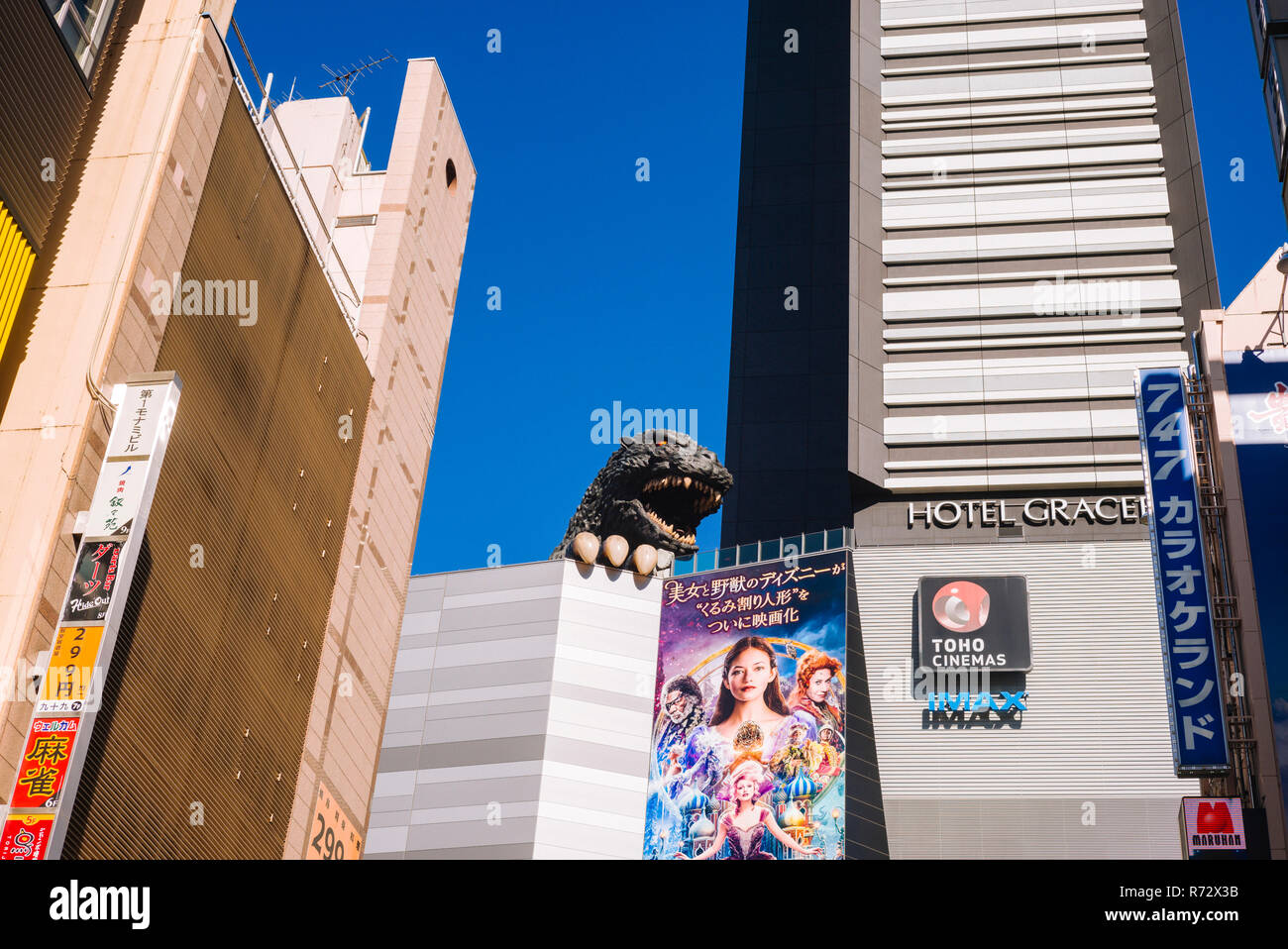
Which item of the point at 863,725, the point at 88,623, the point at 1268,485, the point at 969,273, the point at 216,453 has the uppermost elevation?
the point at 969,273

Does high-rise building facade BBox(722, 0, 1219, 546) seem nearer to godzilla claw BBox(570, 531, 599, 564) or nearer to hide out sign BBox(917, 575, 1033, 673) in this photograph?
hide out sign BBox(917, 575, 1033, 673)

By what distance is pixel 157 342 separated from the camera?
2434cm

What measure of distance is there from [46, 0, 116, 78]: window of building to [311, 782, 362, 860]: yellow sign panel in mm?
16430

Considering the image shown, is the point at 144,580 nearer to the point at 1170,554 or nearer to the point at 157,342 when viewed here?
the point at 157,342

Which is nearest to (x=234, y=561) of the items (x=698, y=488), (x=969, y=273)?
(x=698, y=488)

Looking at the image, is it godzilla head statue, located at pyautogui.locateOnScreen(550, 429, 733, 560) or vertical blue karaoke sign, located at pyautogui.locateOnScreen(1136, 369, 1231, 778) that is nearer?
vertical blue karaoke sign, located at pyautogui.locateOnScreen(1136, 369, 1231, 778)

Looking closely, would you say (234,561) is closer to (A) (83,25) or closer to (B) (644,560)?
(A) (83,25)

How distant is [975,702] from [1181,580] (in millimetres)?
25344

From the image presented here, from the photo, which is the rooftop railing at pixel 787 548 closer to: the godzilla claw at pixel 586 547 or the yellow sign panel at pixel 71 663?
the godzilla claw at pixel 586 547

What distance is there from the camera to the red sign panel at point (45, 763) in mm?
18969

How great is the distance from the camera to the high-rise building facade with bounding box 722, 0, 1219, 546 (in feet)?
220

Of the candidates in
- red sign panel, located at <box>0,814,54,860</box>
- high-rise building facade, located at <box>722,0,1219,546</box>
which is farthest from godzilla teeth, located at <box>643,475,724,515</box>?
red sign panel, located at <box>0,814,54,860</box>

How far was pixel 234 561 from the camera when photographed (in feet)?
88.4

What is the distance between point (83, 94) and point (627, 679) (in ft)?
117
